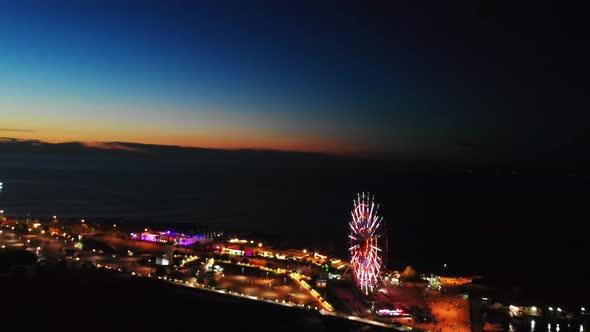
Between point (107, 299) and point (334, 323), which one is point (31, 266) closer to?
point (107, 299)

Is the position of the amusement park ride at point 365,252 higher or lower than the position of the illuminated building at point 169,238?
higher

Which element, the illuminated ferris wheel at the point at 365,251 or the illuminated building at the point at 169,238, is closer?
the illuminated ferris wheel at the point at 365,251

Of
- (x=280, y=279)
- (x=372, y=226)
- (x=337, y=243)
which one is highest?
(x=372, y=226)

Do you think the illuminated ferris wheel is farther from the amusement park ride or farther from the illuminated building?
the illuminated building

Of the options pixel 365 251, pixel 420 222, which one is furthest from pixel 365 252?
pixel 420 222

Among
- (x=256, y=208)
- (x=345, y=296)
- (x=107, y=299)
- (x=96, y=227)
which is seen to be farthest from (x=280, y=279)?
(x=256, y=208)

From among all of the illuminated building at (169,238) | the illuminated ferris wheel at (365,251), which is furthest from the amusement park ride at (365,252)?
the illuminated building at (169,238)

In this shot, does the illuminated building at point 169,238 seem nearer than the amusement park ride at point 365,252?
No

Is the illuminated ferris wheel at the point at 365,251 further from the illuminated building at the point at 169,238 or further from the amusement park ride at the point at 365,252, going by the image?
the illuminated building at the point at 169,238

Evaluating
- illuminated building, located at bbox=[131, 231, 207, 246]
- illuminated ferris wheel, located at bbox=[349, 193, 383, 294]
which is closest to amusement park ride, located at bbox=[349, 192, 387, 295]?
illuminated ferris wheel, located at bbox=[349, 193, 383, 294]

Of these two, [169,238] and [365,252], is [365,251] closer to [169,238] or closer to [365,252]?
[365,252]

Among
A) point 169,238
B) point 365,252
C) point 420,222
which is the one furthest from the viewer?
point 420,222
